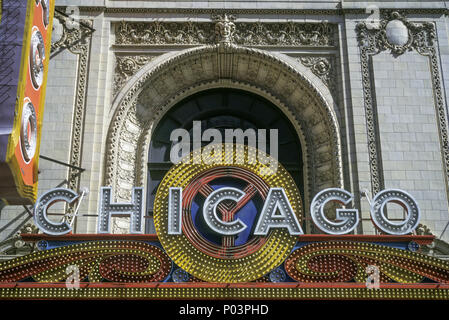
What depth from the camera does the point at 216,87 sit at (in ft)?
59.3

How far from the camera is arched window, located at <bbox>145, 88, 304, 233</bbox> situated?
1720 cm

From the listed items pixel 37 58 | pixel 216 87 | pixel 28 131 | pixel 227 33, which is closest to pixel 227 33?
pixel 227 33

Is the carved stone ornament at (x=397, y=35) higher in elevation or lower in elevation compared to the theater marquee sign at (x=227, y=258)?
higher

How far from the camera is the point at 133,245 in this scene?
1226 centimetres

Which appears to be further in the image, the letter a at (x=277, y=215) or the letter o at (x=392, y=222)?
the letter o at (x=392, y=222)

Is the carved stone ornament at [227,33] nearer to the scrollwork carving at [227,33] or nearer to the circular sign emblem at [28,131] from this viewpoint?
the scrollwork carving at [227,33]

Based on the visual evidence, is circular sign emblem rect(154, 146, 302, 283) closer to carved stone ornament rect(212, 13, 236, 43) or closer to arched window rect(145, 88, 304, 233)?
arched window rect(145, 88, 304, 233)

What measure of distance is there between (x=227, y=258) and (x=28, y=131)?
5.29 metres

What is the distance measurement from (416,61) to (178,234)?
8914 millimetres

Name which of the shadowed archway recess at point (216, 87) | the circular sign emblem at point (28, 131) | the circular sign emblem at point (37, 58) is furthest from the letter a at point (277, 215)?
the circular sign emblem at point (37, 58)

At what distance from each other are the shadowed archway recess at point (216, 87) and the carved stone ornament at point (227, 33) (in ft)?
1.44

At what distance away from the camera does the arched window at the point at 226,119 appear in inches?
677
